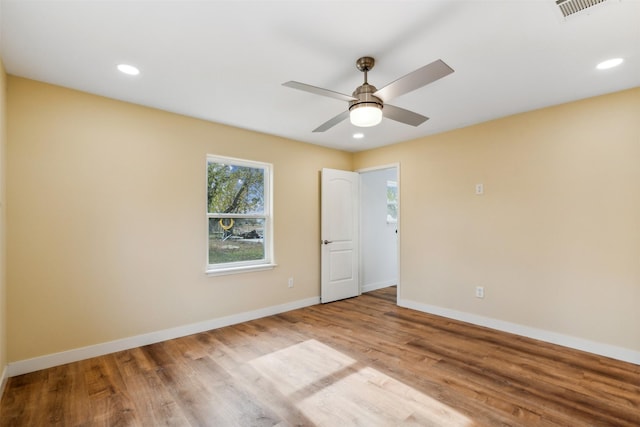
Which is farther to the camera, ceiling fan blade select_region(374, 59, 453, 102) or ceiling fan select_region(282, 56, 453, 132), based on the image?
ceiling fan select_region(282, 56, 453, 132)

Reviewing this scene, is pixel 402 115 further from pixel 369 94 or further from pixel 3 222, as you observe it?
pixel 3 222

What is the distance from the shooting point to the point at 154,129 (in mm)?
3291

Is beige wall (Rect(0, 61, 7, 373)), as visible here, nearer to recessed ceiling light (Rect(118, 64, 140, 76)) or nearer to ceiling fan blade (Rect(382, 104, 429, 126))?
recessed ceiling light (Rect(118, 64, 140, 76))

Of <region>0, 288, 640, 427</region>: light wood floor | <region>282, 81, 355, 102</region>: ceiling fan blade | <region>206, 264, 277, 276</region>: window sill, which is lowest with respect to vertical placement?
<region>0, 288, 640, 427</region>: light wood floor

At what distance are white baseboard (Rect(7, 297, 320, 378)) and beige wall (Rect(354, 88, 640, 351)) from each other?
2.36 m

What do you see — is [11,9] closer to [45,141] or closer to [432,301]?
[45,141]

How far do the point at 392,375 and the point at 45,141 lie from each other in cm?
365

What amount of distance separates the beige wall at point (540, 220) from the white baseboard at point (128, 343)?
2358 mm

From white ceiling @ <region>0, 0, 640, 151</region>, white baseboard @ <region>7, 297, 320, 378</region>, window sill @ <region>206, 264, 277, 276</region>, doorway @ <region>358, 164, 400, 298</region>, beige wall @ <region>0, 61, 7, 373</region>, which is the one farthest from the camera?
doorway @ <region>358, 164, 400, 298</region>

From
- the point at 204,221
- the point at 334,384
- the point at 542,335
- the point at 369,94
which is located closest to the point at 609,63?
the point at 369,94

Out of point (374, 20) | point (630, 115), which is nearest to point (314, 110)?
point (374, 20)

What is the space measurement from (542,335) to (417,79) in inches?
123

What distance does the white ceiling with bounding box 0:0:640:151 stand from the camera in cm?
179

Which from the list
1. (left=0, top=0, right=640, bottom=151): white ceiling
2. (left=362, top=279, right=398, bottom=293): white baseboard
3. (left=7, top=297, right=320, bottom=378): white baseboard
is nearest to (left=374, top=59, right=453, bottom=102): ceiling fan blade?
(left=0, top=0, right=640, bottom=151): white ceiling
